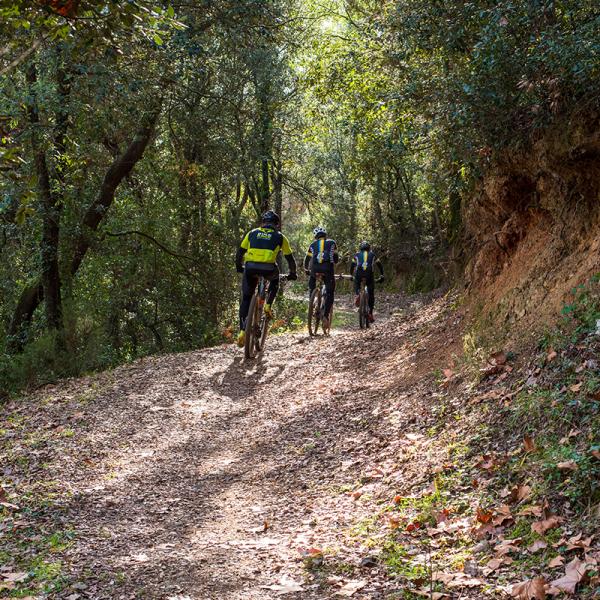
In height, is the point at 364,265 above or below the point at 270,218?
below

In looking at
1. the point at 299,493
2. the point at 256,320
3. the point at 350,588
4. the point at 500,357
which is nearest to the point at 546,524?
the point at 350,588

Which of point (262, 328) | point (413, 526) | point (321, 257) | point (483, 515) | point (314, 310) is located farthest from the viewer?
point (314, 310)

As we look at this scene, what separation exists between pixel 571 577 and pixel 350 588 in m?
1.33

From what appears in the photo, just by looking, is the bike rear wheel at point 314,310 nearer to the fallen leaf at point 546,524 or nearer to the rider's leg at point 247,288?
the rider's leg at point 247,288

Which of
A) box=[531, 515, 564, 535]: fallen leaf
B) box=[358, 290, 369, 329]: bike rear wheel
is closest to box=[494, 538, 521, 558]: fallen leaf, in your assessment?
box=[531, 515, 564, 535]: fallen leaf

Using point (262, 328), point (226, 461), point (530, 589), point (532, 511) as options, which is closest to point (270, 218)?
point (262, 328)

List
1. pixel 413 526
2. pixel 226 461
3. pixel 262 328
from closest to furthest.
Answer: pixel 413 526 < pixel 226 461 < pixel 262 328

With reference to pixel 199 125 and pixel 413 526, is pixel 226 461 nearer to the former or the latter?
pixel 413 526

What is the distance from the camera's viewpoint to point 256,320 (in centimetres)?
1243

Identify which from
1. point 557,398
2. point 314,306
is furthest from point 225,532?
point 314,306

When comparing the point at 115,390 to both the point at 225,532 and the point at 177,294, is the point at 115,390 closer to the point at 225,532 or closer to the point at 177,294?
the point at 225,532

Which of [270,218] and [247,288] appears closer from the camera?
[270,218]

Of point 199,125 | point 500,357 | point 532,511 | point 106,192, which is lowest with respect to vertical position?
point 532,511

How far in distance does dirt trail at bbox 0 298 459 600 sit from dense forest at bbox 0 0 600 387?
2.68 metres
